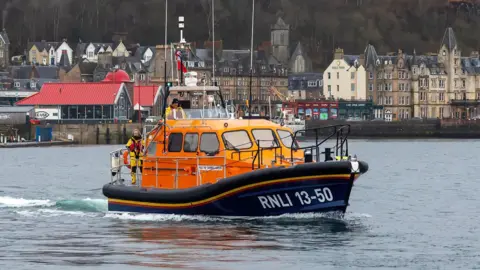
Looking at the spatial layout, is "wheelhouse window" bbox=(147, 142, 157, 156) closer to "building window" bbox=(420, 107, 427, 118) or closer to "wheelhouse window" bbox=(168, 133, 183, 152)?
"wheelhouse window" bbox=(168, 133, 183, 152)

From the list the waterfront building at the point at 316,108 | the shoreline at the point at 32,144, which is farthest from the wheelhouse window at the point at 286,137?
the waterfront building at the point at 316,108

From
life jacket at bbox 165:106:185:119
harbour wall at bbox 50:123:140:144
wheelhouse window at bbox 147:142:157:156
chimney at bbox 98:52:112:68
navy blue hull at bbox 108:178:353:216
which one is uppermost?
chimney at bbox 98:52:112:68

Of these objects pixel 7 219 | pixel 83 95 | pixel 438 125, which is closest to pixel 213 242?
pixel 7 219

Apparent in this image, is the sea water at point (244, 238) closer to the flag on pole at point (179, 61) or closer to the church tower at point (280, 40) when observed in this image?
the flag on pole at point (179, 61)

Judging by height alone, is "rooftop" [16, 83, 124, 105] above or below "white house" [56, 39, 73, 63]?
below

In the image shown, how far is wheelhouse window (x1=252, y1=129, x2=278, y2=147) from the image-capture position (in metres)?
32.3

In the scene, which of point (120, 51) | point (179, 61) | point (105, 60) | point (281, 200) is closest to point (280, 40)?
point (120, 51)

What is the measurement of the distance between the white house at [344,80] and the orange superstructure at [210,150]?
136162mm

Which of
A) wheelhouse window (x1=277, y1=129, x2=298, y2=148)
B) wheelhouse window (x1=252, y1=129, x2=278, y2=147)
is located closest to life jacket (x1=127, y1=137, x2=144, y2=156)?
wheelhouse window (x1=252, y1=129, x2=278, y2=147)

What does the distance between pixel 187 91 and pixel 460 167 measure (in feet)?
131

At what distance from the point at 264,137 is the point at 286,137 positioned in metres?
0.80

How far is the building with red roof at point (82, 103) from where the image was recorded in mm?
128000

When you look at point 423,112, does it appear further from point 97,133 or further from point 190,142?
point 190,142

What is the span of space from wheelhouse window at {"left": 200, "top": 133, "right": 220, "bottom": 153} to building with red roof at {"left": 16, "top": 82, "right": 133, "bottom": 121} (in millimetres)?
96195
